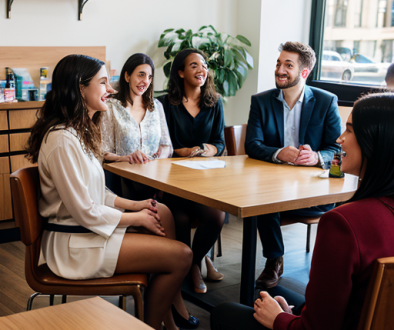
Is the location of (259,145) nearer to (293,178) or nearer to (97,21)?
(293,178)

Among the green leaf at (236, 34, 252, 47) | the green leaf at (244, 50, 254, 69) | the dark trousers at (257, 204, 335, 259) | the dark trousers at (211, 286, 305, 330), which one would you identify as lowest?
the dark trousers at (257, 204, 335, 259)

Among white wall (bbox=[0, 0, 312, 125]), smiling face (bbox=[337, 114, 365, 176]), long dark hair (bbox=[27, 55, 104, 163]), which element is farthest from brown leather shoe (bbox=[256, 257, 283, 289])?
white wall (bbox=[0, 0, 312, 125])

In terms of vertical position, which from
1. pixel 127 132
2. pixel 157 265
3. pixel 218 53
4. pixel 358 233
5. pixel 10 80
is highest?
pixel 218 53

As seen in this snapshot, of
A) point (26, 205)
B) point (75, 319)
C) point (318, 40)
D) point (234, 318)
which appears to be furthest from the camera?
point (318, 40)

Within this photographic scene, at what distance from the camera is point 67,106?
181 centimetres

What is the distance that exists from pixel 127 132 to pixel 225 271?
1.04m

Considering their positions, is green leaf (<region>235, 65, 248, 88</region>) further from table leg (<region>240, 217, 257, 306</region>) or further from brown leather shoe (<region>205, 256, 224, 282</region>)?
table leg (<region>240, 217, 257, 306</region>)

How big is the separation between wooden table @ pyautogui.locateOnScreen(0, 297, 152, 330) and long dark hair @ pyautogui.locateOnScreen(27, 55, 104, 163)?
0.82m

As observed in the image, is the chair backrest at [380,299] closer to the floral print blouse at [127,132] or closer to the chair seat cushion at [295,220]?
the chair seat cushion at [295,220]

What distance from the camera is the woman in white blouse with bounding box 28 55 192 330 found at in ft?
5.61

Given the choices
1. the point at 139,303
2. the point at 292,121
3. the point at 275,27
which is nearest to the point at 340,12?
the point at 275,27

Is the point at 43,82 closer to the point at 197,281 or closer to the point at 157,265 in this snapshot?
the point at 197,281

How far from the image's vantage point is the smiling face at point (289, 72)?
2822mm

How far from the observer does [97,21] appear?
413 cm
